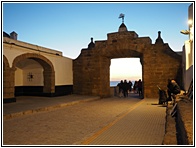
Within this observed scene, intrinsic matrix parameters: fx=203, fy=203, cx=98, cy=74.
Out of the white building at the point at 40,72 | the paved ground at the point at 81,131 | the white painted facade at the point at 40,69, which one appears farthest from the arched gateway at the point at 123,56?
the paved ground at the point at 81,131

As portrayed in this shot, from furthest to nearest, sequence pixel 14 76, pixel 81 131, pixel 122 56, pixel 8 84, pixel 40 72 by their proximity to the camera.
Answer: pixel 122 56 < pixel 40 72 < pixel 14 76 < pixel 8 84 < pixel 81 131

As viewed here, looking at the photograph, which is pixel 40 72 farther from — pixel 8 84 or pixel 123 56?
pixel 123 56

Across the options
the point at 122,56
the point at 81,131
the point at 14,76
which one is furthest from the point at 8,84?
the point at 122,56

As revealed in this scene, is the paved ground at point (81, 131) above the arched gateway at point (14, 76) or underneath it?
underneath

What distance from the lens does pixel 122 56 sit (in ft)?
51.2

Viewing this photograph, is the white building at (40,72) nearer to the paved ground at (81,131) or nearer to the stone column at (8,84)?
the stone column at (8,84)

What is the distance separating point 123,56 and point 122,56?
0.27 ft

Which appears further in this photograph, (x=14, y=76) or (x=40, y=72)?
(x=40, y=72)

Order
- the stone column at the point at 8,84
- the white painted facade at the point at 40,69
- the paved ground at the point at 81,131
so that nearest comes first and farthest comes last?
the paved ground at the point at 81,131 < the stone column at the point at 8,84 < the white painted facade at the point at 40,69

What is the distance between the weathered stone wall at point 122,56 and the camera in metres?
12.8

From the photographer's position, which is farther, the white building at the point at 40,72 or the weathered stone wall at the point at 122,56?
the weathered stone wall at the point at 122,56

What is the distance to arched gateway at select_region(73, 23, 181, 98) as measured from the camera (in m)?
12.8

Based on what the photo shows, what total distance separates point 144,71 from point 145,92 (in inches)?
53.4

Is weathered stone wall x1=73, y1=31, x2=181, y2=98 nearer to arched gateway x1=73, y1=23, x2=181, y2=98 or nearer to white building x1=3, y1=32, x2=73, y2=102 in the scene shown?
arched gateway x1=73, y1=23, x2=181, y2=98
